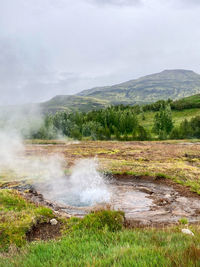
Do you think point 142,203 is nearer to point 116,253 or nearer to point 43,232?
point 43,232

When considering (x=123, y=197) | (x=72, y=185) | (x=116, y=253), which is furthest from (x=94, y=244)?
(x=72, y=185)

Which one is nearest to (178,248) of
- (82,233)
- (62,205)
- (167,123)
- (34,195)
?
(82,233)

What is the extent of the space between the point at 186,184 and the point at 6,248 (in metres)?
14.7

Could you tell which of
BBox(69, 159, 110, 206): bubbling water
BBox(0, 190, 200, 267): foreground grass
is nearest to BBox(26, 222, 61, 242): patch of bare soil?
BBox(0, 190, 200, 267): foreground grass

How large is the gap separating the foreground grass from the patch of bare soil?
314 millimetres

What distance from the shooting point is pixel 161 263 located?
371cm

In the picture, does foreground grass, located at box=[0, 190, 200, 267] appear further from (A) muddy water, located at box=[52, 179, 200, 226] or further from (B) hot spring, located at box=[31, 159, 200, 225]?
(A) muddy water, located at box=[52, 179, 200, 226]

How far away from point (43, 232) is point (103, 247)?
179 inches

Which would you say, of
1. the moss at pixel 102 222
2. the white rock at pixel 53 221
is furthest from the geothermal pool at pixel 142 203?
the white rock at pixel 53 221

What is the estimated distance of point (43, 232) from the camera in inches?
344

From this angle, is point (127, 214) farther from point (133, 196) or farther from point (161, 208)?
point (133, 196)

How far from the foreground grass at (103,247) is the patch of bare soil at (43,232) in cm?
31

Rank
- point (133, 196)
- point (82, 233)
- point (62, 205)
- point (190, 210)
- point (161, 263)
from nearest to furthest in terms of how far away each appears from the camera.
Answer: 1. point (161, 263)
2. point (82, 233)
3. point (190, 210)
4. point (62, 205)
5. point (133, 196)

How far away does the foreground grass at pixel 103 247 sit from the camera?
3957mm
